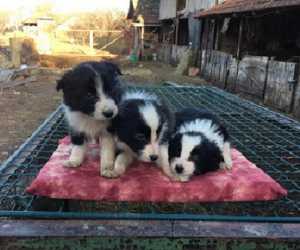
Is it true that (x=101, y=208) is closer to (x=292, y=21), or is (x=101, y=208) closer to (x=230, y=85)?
(x=230, y=85)

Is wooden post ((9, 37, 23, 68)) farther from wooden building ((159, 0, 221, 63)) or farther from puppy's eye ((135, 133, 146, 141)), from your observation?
puppy's eye ((135, 133, 146, 141))

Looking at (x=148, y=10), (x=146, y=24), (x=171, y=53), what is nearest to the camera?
(x=171, y=53)

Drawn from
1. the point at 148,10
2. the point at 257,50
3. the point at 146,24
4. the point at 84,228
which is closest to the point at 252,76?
the point at 257,50

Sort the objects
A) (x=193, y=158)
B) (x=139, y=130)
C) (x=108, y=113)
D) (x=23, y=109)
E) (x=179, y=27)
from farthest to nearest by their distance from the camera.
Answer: (x=179, y=27), (x=23, y=109), (x=193, y=158), (x=139, y=130), (x=108, y=113)

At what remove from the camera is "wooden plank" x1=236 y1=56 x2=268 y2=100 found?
1130 cm

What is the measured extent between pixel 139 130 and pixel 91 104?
403 mm

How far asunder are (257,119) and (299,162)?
1.78 meters

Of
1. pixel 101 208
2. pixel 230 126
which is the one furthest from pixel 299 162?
pixel 101 208

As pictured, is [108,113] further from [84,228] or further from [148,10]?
[148,10]

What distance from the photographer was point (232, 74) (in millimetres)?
13680

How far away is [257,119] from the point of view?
6426 millimetres

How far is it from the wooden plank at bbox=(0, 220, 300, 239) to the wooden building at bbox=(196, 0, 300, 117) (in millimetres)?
6997

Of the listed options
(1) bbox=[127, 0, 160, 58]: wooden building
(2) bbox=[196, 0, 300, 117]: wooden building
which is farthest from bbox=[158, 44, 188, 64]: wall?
(2) bbox=[196, 0, 300, 117]: wooden building

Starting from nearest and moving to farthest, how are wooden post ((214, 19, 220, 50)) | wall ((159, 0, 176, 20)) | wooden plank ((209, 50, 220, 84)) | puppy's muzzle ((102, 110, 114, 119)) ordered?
puppy's muzzle ((102, 110, 114, 119)) → wooden plank ((209, 50, 220, 84)) → wooden post ((214, 19, 220, 50)) → wall ((159, 0, 176, 20))
